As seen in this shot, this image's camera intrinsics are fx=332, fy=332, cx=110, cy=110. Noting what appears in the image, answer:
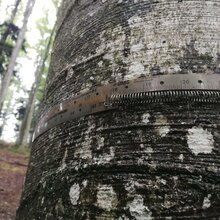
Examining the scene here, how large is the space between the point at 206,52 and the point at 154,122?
39 cm

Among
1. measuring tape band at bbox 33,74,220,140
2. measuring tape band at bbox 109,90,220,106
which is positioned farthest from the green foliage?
measuring tape band at bbox 109,90,220,106

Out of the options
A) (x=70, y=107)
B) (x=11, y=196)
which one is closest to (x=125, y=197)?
(x=70, y=107)

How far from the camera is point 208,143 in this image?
1.22 metres

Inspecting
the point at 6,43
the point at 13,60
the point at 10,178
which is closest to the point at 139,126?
the point at 10,178

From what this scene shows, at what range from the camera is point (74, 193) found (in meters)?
1.33

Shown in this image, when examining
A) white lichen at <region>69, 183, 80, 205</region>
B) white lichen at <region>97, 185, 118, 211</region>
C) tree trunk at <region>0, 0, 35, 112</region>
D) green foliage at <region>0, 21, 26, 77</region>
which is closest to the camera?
white lichen at <region>97, 185, 118, 211</region>

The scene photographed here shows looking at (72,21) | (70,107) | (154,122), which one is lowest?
(154,122)

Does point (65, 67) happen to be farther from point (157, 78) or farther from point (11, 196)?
point (11, 196)

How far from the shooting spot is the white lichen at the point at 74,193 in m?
1.32

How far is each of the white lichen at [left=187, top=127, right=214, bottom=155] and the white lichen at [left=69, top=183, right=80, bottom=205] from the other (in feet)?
1.56

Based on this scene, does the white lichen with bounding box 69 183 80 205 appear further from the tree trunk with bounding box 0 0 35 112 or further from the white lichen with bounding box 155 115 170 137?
the tree trunk with bounding box 0 0 35 112

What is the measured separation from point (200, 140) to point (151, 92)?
273 mm

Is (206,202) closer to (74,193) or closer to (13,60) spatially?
(74,193)

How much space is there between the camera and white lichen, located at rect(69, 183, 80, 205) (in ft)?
4.32
